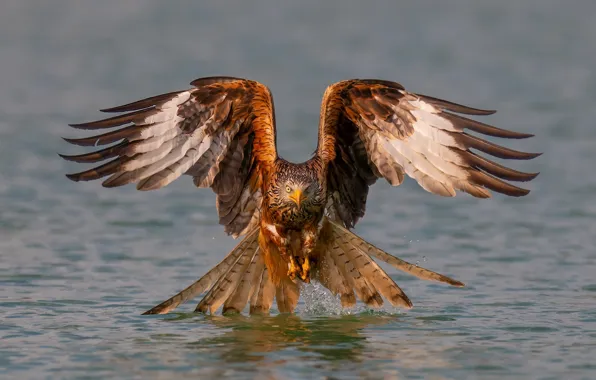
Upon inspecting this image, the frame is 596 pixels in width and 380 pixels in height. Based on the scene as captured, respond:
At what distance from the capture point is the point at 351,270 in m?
12.0

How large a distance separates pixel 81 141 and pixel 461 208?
6.78 metres

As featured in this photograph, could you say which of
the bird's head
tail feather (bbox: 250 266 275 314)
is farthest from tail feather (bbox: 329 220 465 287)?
tail feather (bbox: 250 266 275 314)

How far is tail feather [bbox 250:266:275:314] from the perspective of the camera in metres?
12.1

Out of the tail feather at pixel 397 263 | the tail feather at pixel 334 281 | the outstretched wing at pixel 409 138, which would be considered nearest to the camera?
the tail feather at pixel 397 263

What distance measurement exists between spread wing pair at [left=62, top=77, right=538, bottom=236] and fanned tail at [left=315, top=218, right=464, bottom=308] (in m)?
0.67

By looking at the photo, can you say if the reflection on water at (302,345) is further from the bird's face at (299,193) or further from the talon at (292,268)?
the bird's face at (299,193)

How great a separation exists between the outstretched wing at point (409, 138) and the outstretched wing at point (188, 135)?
653mm

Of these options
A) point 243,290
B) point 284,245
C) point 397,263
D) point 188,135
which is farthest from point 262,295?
point 188,135

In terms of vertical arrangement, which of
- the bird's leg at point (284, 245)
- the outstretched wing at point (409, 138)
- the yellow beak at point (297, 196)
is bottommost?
the bird's leg at point (284, 245)

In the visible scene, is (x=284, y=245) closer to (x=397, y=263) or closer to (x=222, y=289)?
(x=222, y=289)

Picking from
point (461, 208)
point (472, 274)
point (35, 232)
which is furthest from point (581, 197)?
point (35, 232)

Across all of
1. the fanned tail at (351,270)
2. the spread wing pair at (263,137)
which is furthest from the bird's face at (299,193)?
the fanned tail at (351,270)

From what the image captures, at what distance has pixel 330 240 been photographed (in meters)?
12.1

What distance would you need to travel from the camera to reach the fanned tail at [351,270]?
38.5 ft
